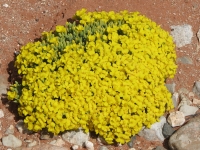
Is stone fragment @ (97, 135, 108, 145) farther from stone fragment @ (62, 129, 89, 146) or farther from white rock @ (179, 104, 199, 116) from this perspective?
white rock @ (179, 104, 199, 116)

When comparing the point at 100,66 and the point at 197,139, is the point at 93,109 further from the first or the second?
the point at 197,139

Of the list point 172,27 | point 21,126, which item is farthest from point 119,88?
point 172,27

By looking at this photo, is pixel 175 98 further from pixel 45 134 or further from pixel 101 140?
pixel 45 134

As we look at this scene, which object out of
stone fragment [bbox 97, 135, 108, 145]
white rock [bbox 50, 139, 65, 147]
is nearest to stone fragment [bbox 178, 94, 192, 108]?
stone fragment [bbox 97, 135, 108, 145]

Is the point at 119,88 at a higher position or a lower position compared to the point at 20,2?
lower

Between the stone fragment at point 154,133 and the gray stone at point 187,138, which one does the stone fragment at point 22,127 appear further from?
the gray stone at point 187,138

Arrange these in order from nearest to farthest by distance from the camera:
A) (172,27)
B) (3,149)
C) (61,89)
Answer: (61,89) < (3,149) < (172,27)
